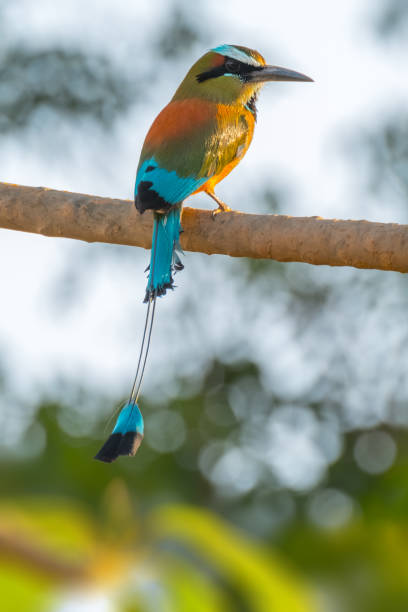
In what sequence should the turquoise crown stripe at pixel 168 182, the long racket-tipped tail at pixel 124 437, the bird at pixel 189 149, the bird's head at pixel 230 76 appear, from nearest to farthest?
the long racket-tipped tail at pixel 124 437 → the bird at pixel 189 149 → the turquoise crown stripe at pixel 168 182 → the bird's head at pixel 230 76

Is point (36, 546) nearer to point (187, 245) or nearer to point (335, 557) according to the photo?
point (187, 245)

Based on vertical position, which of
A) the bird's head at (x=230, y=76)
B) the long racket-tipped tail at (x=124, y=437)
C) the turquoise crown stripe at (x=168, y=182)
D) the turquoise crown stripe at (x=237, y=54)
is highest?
the turquoise crown stripe at (x=237, y=54)

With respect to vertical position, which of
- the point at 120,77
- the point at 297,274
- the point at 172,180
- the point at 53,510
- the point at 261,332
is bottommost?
the point at 53,510

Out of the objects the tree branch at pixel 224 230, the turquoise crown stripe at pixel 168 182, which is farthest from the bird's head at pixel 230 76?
Result: the tree branch at pixel 224 230

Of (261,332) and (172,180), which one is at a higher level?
(261,332)

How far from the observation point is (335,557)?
3.93m

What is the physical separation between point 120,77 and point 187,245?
275 centimetres

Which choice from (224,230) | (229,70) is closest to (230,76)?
(229,70)

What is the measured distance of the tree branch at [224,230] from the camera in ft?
6.03

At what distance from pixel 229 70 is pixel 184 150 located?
45 cm

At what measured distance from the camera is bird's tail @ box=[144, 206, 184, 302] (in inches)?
78.3

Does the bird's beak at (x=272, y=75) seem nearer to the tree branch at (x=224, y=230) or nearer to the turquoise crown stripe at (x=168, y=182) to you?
the turquoise crown stripe at (x=168, y=182)

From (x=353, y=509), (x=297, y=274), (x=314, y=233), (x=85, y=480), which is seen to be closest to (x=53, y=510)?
(x=85, y=480)

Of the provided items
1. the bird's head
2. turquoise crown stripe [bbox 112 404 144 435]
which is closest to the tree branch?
turquoise crown stripe [bbox 112 404 144 435]
